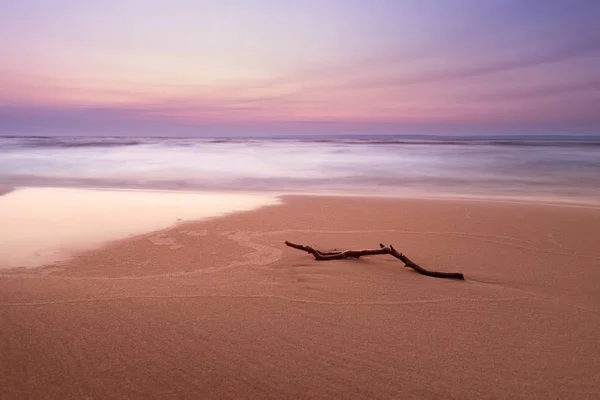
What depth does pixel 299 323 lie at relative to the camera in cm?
278

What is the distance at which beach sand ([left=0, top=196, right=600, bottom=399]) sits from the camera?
214 cm

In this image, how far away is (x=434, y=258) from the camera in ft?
14.0

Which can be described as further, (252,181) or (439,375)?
(252,181)

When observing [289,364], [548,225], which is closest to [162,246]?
[289,364]

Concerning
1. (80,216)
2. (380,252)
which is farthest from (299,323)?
(80,216)

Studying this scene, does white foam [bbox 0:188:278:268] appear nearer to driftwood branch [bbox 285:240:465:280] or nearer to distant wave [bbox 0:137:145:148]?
driftwood branch [bbox 285:240:465:280]

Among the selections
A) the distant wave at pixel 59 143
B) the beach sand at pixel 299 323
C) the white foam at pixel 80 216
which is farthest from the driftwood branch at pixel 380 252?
the distant wave at pixel 59 143

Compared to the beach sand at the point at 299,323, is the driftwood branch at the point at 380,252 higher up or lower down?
higher up

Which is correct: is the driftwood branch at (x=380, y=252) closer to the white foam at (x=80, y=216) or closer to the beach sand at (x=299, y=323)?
the beach sand at (x=299, y=323)

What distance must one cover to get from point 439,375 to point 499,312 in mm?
1004

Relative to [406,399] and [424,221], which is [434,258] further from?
[406,399]

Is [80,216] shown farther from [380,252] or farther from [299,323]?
[299,323]

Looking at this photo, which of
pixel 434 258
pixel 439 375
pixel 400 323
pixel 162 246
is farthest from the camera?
pixel 162 246

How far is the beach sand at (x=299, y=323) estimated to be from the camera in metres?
2.14
